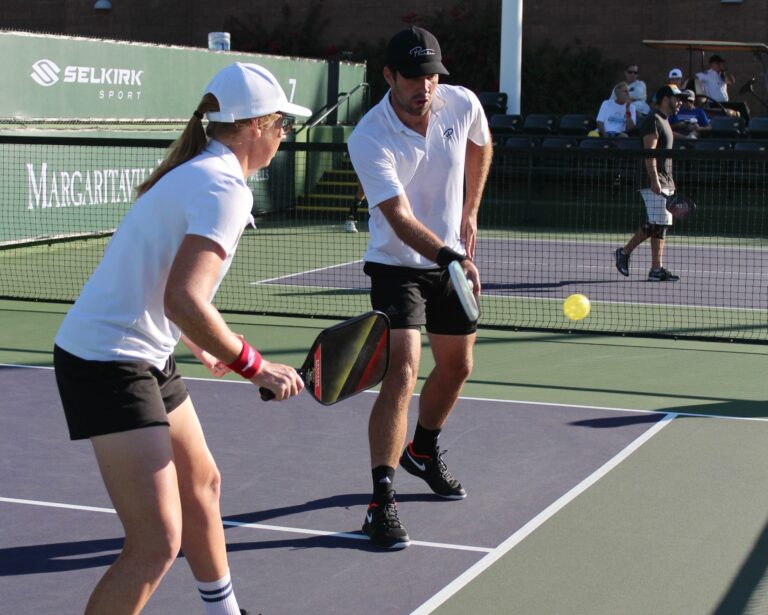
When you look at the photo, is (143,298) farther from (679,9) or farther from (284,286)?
(679,9)

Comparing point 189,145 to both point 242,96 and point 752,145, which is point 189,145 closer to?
point 242,96

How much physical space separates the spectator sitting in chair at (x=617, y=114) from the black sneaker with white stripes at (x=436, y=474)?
15598mm

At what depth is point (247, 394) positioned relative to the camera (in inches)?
304

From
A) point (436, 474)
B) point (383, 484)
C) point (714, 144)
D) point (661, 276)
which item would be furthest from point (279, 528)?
point (714, 144)

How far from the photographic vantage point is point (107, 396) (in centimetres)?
333

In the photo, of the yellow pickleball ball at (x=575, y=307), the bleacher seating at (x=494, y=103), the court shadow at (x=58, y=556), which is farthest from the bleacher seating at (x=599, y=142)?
the court shadow at (x=58, y=556)

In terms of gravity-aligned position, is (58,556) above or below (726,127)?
below

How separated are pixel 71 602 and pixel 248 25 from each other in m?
25.2

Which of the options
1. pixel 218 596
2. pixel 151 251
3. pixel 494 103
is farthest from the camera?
pixel 494 103

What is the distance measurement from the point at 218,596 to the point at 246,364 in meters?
0.81

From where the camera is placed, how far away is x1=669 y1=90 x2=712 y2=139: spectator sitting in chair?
2039cm

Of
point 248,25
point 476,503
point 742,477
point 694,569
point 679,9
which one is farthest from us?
point 248,25

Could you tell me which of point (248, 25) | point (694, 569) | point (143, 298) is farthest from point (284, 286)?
point (248, 25)

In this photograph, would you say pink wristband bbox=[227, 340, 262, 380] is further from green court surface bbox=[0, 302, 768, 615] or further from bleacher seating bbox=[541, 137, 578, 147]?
bleacher seating bbox=[541, 137, 578, 147]
